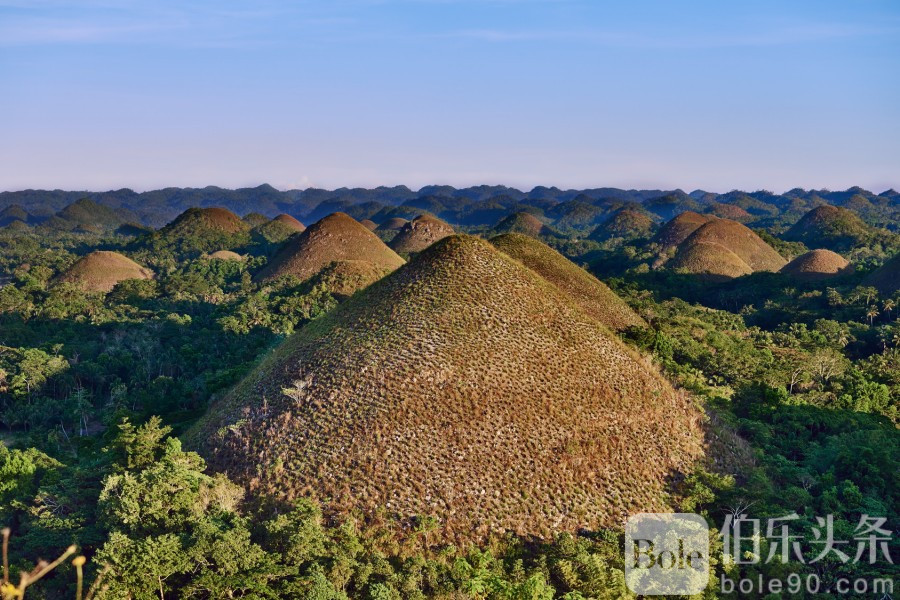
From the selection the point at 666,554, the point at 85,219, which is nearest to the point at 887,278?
the point at 666,554

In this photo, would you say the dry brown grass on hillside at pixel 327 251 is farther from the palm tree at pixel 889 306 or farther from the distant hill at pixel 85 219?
the distant hill at pixel 85 219

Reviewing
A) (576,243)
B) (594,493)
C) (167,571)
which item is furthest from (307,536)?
(576,243)

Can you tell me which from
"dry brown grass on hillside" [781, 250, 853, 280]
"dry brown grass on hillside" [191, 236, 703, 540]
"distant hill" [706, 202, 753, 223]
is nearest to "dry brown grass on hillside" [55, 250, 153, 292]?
"dry brown grass on hillside" [191, 236, 703, 540]

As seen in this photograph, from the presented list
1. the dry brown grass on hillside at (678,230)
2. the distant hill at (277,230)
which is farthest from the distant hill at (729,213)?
the distant hill at (277,230)

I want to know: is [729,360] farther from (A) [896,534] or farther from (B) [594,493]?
(B) [594,493]

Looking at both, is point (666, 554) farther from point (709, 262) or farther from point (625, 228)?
point (625, 228)

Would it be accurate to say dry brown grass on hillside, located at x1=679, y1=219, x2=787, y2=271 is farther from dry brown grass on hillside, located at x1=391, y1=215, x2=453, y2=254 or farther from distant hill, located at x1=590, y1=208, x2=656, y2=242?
distant hill, located at x1=590, y1=208, x2=656, y2=242
